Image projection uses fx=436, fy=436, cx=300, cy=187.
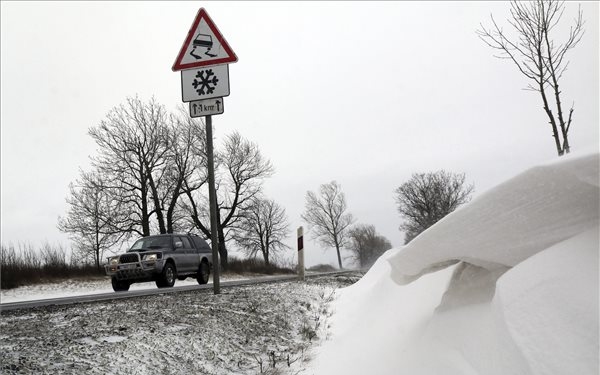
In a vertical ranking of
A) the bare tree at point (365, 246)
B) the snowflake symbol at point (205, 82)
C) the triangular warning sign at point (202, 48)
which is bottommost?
the bare tree at point (365, 246)

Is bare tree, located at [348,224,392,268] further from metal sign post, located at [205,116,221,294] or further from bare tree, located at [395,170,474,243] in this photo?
metal sign post, located at [205,116,221,294]

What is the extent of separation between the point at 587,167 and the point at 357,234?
71674 millimetres

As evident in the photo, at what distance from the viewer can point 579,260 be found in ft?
5.40

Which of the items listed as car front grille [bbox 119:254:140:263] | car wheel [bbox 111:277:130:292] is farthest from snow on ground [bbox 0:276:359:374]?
car wheel [bbox 111:277:130:292]

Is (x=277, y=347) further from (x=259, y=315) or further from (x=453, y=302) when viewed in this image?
(x=453, y=302)

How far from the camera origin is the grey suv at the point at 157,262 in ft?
37.2

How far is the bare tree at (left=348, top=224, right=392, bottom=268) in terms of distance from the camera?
233 ft

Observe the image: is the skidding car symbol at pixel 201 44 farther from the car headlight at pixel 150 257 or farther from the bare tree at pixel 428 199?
the bare tree at pixel 428 199

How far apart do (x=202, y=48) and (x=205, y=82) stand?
0.49 meters

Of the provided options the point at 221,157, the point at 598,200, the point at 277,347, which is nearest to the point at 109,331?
the point at 277,347

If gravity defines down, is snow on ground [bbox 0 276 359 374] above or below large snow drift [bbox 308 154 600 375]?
below

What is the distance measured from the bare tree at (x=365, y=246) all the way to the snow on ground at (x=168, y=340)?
6482 cm

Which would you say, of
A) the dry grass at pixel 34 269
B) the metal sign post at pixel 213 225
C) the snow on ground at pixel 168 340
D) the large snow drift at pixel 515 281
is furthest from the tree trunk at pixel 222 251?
the large snow drift at pixel 515 281

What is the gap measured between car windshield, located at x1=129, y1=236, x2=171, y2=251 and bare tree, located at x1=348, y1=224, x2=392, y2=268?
5750cm
